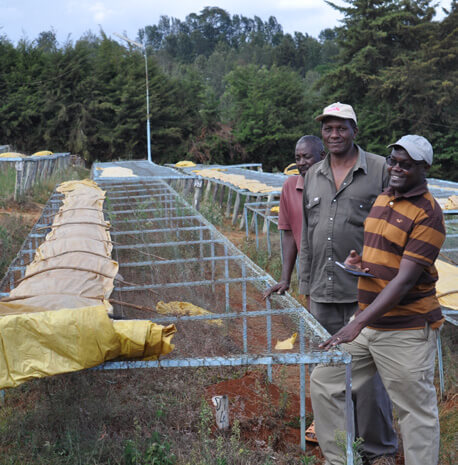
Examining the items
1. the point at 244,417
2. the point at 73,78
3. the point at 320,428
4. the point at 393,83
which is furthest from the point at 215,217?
the point at 73,78

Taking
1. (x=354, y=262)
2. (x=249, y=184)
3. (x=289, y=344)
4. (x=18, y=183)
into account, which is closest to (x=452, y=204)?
(x=249, y=184)

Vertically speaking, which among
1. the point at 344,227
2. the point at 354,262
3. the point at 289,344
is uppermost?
the point at 344,227

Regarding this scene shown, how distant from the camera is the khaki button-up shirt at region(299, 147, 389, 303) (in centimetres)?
318

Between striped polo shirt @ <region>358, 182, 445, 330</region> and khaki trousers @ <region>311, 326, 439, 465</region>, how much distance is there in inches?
3.1

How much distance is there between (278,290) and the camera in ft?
11.7

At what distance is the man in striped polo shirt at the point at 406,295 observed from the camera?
8.44ft

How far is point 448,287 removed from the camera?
468cm

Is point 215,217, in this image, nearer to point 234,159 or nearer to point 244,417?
point 244,417

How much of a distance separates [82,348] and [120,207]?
678 cm

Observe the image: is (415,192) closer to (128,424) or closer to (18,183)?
(128,424)

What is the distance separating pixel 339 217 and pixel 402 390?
0.97 meters

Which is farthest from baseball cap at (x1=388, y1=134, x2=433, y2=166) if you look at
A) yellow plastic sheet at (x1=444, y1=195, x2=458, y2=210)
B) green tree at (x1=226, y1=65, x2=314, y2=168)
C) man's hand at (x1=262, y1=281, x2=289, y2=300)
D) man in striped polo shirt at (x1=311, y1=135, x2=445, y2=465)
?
green tree at (x1=226, y1=65, x2=314, y2=168)

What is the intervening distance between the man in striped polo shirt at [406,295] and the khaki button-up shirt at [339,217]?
0.37 m

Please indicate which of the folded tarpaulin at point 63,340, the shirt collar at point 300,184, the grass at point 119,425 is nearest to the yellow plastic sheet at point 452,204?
the shirt collar at point 300,184
